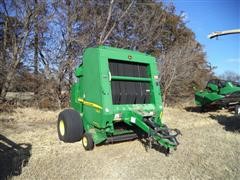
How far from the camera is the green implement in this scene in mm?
10656

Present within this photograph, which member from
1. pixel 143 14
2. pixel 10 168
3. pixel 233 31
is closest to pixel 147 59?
pixel 233 31

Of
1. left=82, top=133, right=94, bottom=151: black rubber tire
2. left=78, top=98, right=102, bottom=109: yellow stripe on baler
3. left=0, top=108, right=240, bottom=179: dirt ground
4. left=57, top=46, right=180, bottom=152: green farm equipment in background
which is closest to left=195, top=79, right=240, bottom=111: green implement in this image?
left=0, top=108, right=240, bottom=179: dirt ground

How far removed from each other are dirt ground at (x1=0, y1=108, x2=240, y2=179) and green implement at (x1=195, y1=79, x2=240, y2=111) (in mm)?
3954

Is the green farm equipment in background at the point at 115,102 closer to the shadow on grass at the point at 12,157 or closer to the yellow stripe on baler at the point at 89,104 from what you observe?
the yellow stripe on baler at the point at 89,104

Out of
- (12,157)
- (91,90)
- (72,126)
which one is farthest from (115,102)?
(12,157)

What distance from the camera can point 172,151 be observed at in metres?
5.10

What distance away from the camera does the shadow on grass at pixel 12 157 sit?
401 centimetres

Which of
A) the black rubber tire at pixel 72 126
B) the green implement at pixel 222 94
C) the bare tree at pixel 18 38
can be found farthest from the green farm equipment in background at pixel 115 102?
the green implement at pixel 222 94

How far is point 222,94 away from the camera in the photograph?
10695mm

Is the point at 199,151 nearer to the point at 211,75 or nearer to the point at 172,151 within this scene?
the point at 172,151

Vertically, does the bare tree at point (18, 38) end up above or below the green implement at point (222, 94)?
above

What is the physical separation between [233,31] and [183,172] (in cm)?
407

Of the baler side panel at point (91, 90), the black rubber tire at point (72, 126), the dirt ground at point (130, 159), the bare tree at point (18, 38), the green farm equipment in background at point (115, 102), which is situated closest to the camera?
the dirt ground at point (130, 159)

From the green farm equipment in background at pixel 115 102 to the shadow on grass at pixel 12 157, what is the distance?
0.96 meters
